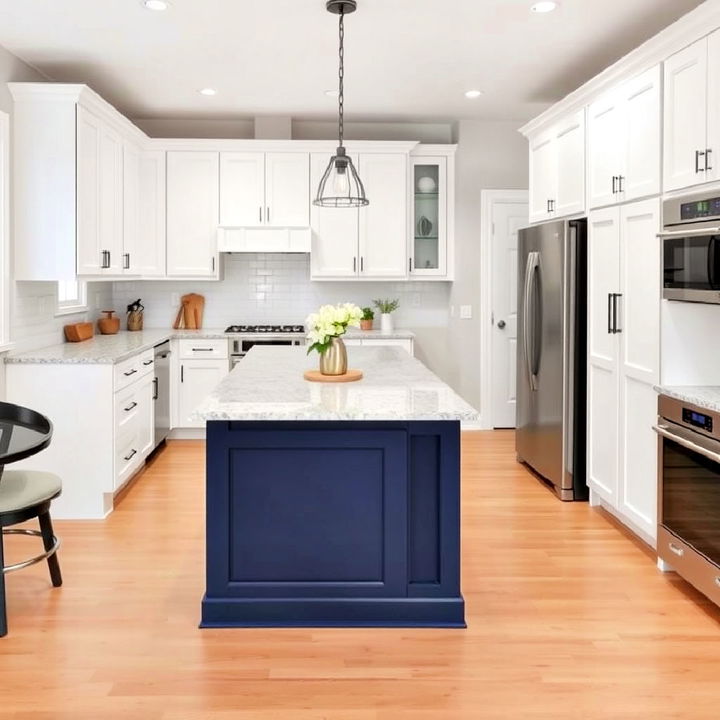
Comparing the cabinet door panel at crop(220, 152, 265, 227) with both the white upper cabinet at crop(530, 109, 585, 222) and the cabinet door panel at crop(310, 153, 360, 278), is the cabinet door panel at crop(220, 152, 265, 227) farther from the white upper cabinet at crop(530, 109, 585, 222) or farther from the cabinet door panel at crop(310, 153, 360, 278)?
the white upper cabinet at crop(530, 109, 585, 222)

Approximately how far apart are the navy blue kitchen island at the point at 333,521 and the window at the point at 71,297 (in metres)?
2.87

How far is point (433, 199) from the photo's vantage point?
680 cm

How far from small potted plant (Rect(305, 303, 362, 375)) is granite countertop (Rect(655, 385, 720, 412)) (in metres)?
1.37

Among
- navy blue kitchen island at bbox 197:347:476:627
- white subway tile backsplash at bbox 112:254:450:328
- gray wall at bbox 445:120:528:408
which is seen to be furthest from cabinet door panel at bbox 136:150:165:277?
navy blue kitchen island at bbox 197:347:476:627

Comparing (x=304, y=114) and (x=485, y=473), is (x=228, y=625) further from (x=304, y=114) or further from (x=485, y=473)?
(x=304, y=114)

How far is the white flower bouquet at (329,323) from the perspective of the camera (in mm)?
3490

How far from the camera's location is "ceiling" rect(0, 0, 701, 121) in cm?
407

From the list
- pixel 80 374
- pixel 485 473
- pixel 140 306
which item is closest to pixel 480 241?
pixel 485 473

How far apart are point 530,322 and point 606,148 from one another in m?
1.32

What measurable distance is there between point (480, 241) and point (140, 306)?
2914mm

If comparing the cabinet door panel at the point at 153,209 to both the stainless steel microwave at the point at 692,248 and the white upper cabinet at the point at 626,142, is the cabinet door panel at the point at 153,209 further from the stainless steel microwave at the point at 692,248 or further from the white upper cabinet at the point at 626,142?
the stainless steel microwave at the point at 692,248

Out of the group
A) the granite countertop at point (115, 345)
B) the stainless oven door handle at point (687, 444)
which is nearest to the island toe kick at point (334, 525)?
the stainless oven door handle at point (687, 444)

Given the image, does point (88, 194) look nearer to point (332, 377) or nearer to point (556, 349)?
point (332, 377)

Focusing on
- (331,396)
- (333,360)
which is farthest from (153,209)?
(331,396)
